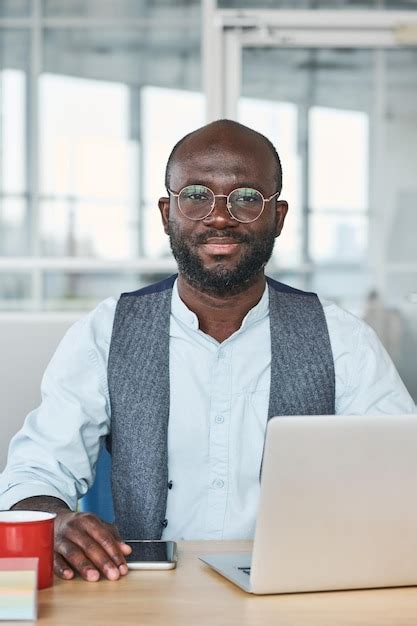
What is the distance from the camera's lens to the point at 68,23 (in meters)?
4.61

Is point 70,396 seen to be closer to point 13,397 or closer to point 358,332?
point 13,397

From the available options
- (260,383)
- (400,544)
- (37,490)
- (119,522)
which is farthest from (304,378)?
(400,544)

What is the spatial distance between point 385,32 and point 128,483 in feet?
10.6

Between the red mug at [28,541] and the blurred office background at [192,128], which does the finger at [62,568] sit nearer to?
the red mug at [28,541]

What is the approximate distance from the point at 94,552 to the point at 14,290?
3455 millimetres

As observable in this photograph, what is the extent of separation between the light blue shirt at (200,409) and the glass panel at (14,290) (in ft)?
9.11

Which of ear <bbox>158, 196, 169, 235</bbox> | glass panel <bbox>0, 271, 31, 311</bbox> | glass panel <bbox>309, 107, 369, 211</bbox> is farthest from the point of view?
glass panel <bbox>0, 271, 31, 311</bbox>

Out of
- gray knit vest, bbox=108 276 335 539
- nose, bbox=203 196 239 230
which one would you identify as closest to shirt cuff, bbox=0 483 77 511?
gray knit vest, bbox=108 276 335 539

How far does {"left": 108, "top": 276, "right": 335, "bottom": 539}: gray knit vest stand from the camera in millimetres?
1809

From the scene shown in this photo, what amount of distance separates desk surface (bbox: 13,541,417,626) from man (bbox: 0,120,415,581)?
0.50 m

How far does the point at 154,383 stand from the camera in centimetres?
187

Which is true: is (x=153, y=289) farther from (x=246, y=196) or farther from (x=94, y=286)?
(x=94, y=286)

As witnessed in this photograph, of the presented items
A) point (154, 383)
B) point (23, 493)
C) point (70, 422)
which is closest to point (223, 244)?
point (154, 383)

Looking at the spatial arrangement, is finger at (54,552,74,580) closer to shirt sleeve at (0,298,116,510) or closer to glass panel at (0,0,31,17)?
Answer: shirt sleeve at (0,298,116,510)
